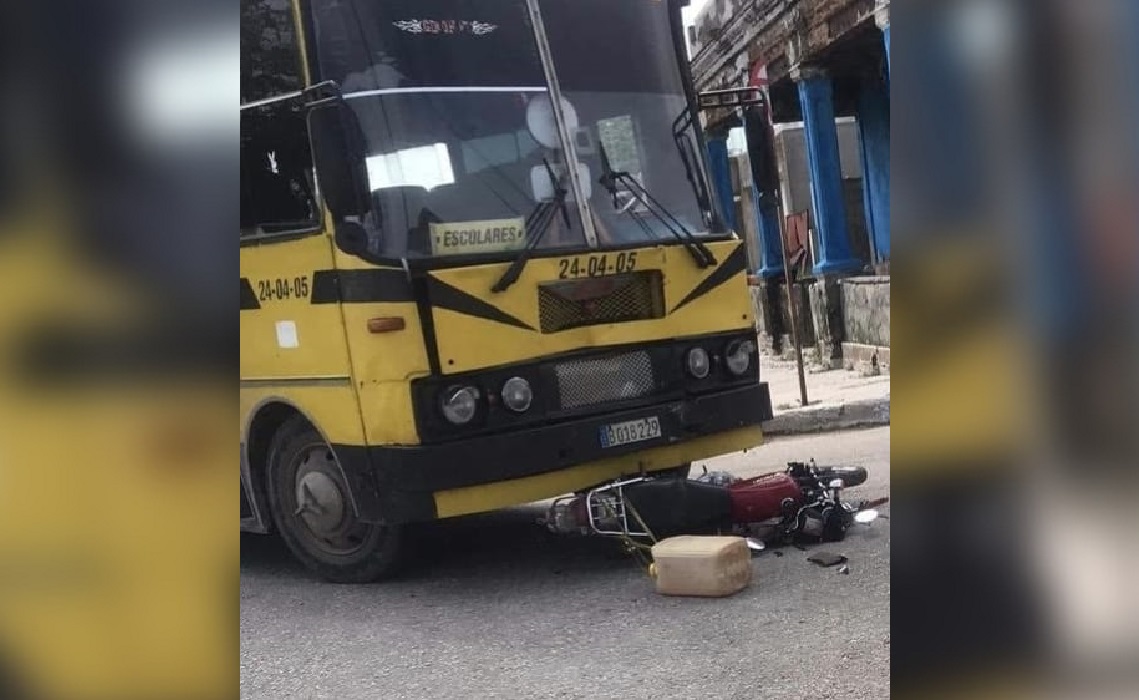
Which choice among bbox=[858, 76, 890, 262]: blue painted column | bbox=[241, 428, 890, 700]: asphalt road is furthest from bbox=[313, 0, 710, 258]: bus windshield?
bbox=[858, 76, 890, 262]: blue painted column

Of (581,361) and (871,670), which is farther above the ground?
(581,361)

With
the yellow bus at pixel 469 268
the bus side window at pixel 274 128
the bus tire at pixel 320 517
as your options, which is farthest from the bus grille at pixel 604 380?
the bus side window at pixel 274 128

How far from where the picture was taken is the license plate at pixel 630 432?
5180 millimetres

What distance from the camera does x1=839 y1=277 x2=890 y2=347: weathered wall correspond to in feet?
38.8

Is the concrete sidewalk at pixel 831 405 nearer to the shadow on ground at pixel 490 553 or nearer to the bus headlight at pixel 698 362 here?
the shadow on ground at pixel 490 553

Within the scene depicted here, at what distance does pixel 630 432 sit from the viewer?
5.25 metres

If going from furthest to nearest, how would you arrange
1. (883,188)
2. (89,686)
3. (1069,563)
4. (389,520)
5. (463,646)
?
(883,188) < (389,520) < (463,646) < (89,686) < (1069,563)

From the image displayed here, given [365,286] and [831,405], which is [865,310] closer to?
[831,405]

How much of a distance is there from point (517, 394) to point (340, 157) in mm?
1301

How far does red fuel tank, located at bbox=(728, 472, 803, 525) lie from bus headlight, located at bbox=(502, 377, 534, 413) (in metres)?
1.15

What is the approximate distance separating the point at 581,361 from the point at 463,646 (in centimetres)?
144

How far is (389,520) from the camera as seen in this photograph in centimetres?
491

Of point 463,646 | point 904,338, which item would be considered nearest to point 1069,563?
point 904,338

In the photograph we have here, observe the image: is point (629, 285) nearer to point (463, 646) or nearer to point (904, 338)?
point (463, 646)
